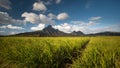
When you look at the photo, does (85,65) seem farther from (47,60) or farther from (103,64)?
(47,60)

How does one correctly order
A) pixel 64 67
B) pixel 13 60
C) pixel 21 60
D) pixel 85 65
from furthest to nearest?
1. pixel 64 67
2. pixel 13 60
3. pixel 21 60
4. pixel 85 65

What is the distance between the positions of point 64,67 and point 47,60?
36.2 inches

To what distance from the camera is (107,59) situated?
3.04m

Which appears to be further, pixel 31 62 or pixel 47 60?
pixel 47 60

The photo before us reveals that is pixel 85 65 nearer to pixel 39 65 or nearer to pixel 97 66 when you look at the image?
pixel 97 66

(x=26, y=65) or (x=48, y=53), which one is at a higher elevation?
(x=48, y=53)

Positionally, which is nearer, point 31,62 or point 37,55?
point 31,62

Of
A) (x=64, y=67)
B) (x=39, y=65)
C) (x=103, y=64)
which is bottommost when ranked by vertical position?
(x=64, y=67)

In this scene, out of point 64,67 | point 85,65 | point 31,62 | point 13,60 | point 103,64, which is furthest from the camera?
point 64,67

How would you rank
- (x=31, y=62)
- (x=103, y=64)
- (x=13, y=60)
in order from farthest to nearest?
(x=13, y=60) → (x=31, y=62) → (x=103, y=64)

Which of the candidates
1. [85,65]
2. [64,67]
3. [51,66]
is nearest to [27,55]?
[51,66]

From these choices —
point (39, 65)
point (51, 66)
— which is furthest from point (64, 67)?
point (39, 65)

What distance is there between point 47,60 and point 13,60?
127cm

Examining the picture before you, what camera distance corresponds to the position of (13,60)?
13.5 ft
